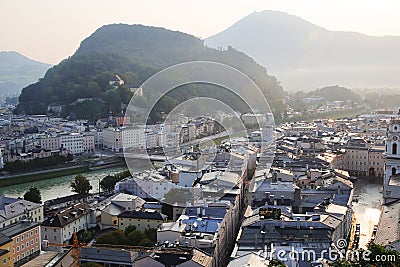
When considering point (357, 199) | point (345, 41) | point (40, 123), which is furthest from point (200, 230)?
point (345, 41)

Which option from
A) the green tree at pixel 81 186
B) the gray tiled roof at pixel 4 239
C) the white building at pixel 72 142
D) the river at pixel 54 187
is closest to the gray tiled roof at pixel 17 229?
the gray tiled roof at pixel 4 239

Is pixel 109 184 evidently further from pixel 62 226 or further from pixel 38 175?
pixel 38 175

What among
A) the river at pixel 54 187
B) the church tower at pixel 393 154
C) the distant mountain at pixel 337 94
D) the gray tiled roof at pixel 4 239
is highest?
the distant mountain at pixel 337 94

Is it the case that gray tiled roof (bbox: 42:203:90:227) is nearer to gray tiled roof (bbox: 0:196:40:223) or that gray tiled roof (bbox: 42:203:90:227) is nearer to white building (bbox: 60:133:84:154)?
gray tiled roof (bbox: 0:196:40:223)

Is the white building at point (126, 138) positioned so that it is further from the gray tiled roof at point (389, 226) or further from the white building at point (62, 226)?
the gray tiled roof at point (389, 226)

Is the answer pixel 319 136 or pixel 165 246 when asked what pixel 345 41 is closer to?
pixel 319 136

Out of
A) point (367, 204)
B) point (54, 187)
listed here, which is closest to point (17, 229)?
point (54, 187)
